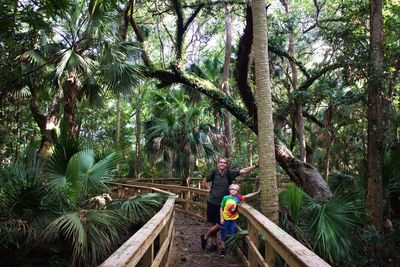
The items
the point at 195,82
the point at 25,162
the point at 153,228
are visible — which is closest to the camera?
the point at 153,228

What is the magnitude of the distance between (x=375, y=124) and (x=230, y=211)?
3171 millimetres

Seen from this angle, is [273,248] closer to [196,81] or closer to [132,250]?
[132,250]

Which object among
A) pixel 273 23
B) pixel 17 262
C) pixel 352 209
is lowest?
pixel 17 262

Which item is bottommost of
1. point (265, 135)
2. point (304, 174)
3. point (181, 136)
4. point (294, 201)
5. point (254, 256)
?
point (254, 256)

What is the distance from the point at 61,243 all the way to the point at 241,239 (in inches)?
119

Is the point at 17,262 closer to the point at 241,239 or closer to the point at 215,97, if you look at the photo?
the point at 241,239

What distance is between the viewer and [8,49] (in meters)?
8.35

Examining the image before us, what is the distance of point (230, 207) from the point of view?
6281mm

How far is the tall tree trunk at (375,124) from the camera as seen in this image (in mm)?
6652

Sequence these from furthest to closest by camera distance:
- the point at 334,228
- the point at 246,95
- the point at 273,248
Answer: the point at 246,95 → the point at 334,228 → the point at 273,248

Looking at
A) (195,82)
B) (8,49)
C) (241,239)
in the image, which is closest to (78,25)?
(8,49)

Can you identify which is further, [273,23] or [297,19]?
[297,19]

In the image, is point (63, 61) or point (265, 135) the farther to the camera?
point (63, 61)

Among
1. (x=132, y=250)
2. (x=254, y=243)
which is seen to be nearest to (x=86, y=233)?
(x=254, y=243)
